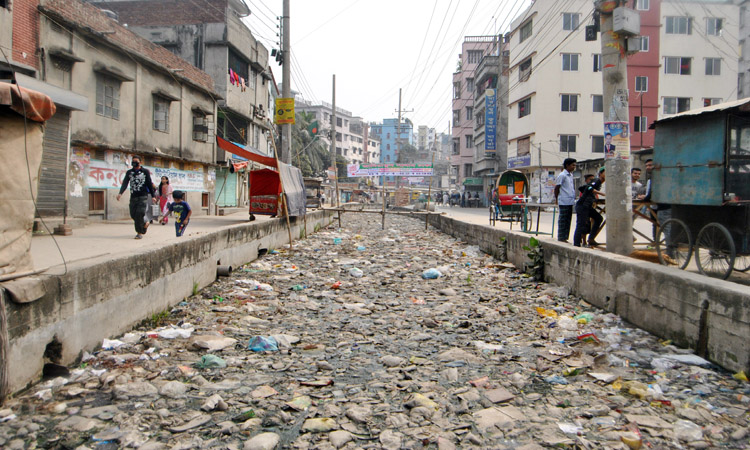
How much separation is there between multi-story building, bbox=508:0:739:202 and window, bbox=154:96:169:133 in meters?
22.9

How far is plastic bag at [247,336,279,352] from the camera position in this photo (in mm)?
4188

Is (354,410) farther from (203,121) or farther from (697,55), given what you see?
(697,55)

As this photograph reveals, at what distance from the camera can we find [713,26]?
103 ft

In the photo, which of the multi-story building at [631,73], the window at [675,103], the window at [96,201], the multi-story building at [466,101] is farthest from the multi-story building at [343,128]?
the window at [96,201]

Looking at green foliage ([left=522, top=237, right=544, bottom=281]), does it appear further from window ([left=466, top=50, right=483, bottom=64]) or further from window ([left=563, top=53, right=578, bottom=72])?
window ([left=466, top=50, right=483, bottom=64])

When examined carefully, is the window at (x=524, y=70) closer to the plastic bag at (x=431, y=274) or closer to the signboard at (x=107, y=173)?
the signboard at (x=107, y=173)

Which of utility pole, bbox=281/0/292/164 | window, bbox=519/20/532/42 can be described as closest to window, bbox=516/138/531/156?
window, bbox=519/20/532/42

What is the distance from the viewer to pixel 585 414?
297 centimetres

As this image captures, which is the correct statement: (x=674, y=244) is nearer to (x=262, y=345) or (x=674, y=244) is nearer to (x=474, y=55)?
(x=262, y=345)

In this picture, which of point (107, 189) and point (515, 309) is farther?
point (107, 189)

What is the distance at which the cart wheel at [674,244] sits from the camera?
5.54 metres

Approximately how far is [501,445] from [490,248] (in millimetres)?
8623

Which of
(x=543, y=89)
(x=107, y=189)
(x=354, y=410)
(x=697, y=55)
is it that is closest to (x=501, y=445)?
(x=354, y=410)

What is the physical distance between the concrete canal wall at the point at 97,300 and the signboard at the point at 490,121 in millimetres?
35140
